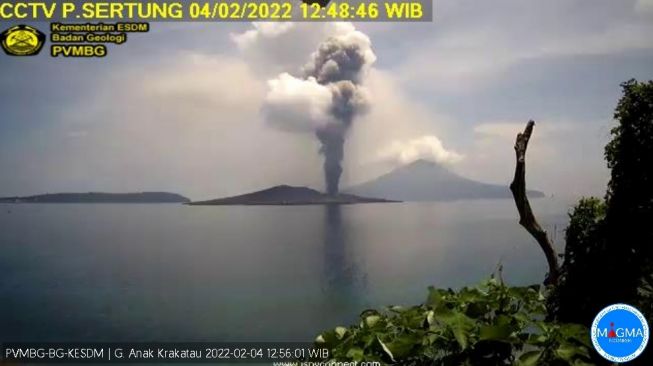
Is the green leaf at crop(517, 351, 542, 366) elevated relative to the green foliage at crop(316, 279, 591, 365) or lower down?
lower down

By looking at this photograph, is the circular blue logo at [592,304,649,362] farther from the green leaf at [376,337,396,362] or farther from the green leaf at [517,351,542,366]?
the green leaf at [376,337,396,362]

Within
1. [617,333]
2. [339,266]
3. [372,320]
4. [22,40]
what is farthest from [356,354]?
[339,266]

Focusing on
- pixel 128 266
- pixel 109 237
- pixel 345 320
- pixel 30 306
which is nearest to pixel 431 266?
pixel 345 320

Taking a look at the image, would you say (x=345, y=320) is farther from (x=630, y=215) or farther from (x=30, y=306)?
(x=630, y=215)

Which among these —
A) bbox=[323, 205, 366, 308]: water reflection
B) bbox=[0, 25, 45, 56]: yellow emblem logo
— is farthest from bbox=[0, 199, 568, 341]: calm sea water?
bbox=[0, 25, 45, 56]: yellow emblem logo

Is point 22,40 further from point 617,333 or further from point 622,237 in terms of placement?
point 617,333
